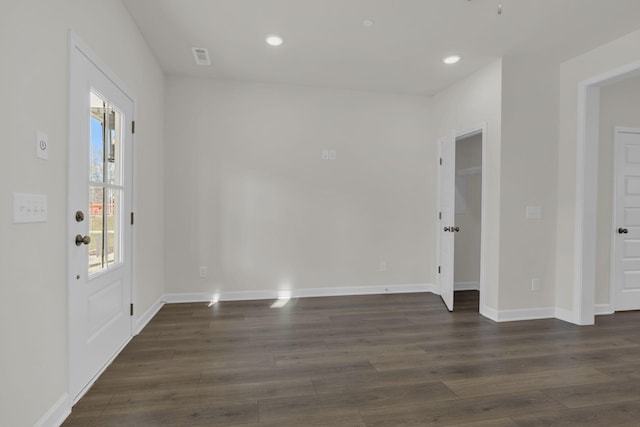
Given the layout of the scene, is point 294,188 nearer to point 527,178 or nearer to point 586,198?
point 527,178

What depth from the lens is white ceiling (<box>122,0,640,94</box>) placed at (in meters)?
2.85

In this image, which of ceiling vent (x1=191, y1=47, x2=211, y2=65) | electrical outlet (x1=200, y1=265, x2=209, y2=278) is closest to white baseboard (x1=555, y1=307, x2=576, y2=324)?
electrical outlet (x1=200, y1=265, x2=209, y2=278)

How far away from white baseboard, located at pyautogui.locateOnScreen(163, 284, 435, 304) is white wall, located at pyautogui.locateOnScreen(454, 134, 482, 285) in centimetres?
68

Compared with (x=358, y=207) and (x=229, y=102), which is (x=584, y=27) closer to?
(x=358, y=207)

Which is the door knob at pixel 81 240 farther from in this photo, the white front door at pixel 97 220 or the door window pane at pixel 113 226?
the door window pane at pixel 113 226

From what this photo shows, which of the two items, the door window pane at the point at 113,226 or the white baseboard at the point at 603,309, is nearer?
the door window pane at the point at 113,226

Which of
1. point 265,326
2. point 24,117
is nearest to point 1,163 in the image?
point 24,117

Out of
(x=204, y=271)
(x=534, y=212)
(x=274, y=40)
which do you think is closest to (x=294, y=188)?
(x=204, y=271)

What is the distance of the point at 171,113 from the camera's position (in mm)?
→ 4383

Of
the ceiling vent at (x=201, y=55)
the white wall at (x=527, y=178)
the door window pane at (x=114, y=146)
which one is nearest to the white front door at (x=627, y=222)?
the white wall at (x=527, y=178)

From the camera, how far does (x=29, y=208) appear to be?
1.64 meters

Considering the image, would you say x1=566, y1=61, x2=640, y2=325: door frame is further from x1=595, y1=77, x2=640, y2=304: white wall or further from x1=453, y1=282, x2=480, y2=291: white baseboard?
x1=453, y1=282, x2=480, y2=291: white baseboard

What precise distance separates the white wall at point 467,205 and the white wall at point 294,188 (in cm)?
53

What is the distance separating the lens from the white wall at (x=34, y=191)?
150 centimetres
